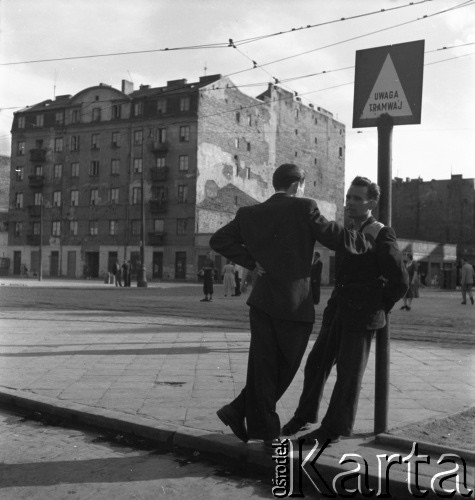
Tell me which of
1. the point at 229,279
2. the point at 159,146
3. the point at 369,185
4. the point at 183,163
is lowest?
the point at 229,279

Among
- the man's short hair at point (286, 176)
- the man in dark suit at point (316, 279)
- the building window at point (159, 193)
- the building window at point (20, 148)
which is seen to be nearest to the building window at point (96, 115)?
the building window at point (159, 193)

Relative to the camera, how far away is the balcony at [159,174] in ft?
203

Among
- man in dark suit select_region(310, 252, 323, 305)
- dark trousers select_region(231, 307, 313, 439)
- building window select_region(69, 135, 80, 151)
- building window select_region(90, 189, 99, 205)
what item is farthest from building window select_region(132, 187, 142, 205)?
dark trousers select_region(231, 307, 313, 439)

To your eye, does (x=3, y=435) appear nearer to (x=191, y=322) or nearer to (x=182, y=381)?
(x=182, y=381)

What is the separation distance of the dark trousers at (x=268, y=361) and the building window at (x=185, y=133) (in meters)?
57.0

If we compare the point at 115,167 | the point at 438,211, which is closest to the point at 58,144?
the point at 115,167

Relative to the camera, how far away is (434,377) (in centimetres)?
770

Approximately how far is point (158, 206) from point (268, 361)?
58.4 meters

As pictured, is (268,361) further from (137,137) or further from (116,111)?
(116,111)

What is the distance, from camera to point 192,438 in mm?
4863

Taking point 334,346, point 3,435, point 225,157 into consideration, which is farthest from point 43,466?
point 225,157

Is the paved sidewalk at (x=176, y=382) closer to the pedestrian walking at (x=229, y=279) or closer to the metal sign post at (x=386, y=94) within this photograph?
the metal sign post at (x=386, y=94)

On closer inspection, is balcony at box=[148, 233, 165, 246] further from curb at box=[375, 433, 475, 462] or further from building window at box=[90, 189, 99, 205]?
curb at box=[375, 433, 475, 462]

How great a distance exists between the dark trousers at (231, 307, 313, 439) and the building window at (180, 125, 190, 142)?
187 ft
